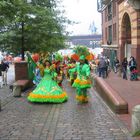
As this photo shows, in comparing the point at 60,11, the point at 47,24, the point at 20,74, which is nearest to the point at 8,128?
the point at 20,74

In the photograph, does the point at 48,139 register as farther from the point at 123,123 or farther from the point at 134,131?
the point at 123,123

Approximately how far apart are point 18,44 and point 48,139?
65.9 ft

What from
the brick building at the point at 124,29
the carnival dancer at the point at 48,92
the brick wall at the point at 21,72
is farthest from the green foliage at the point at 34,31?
the carnival dancer at the point at 48,92

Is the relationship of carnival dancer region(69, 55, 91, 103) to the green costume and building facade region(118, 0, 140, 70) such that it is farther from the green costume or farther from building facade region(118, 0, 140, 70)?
building facade region(118, 0, 140, 70)

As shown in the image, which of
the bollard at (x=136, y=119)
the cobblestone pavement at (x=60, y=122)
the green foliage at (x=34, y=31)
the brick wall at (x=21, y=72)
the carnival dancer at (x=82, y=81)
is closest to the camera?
the bollard at (x=136, y=119)

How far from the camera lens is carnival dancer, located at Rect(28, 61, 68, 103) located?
52.3 feet

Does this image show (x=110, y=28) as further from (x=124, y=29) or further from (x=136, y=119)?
(x=136, y=119)

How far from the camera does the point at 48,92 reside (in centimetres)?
1605

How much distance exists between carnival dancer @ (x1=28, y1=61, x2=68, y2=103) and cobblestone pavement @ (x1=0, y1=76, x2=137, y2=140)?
0.29 meters

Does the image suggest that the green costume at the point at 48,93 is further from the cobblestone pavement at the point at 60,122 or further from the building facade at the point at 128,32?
the building facade at the point at 128,32

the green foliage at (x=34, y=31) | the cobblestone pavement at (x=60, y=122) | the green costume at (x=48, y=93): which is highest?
the green foliage at (x=34, y=31)

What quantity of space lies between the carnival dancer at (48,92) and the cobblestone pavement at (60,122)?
0.94 feet

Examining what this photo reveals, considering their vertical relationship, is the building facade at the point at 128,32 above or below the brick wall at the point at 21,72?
above

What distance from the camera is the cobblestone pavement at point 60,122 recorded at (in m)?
10.0
